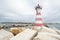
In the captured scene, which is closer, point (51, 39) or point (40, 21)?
point (51, 39)

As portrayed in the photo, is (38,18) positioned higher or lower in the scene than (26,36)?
higher

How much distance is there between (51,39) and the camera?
4.02 meters

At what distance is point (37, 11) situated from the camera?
6195 millimetres

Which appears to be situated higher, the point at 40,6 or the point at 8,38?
the point at 40,6

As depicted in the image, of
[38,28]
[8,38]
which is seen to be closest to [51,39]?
[8,38]

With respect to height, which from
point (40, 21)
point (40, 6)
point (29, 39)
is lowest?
point (29, 39)

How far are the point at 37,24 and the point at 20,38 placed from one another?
231 centimetres

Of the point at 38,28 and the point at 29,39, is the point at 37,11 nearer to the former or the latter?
the point at 38,28

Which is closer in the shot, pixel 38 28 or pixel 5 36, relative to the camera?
pixel 5 36

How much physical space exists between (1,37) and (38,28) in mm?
2454

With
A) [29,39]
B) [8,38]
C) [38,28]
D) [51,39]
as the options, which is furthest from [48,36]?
[38,28]

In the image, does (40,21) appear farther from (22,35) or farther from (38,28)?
(22,35)

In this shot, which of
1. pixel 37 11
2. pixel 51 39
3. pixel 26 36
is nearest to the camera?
pixel 51 39

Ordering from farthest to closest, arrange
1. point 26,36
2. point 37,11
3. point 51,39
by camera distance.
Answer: point 37,11, point 26,36, point 51,39
